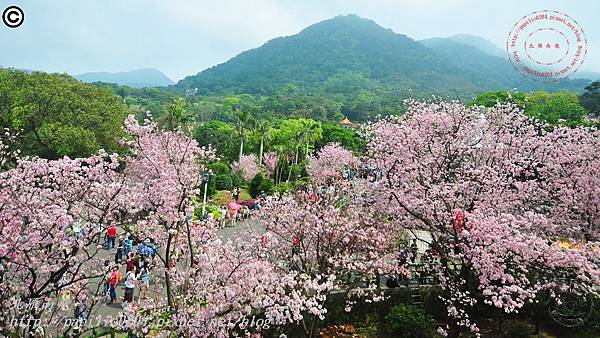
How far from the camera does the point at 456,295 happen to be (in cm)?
1206

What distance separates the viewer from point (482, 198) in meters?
11.9

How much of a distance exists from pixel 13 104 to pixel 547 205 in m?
33.6

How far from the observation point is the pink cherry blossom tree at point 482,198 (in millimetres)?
9867

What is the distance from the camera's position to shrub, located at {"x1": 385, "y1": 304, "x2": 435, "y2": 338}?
12422 millimetres

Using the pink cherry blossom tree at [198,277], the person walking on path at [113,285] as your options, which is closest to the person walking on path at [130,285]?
the person walking on path at [113,285]

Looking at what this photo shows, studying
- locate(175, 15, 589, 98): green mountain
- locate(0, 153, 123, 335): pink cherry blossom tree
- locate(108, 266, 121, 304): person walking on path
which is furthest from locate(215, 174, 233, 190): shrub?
locate(175, 15, 589, 98): green mountain

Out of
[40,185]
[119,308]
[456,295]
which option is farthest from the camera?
[456,295]

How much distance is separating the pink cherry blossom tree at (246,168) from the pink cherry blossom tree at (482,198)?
73.4 ft

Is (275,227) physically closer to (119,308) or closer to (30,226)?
(119,308)

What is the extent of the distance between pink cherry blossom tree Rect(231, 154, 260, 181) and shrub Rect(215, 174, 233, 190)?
3846 mm

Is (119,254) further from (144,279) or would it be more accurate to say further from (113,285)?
(144,279)

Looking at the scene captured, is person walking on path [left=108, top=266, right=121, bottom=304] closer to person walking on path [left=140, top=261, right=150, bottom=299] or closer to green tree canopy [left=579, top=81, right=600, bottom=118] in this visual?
person walking on path [left=140, top=261, right=150, bottom=299]

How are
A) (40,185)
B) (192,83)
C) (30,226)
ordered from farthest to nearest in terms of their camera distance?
(192,83), (40,185), (30,226)

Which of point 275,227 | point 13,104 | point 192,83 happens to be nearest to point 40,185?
point 275,227
